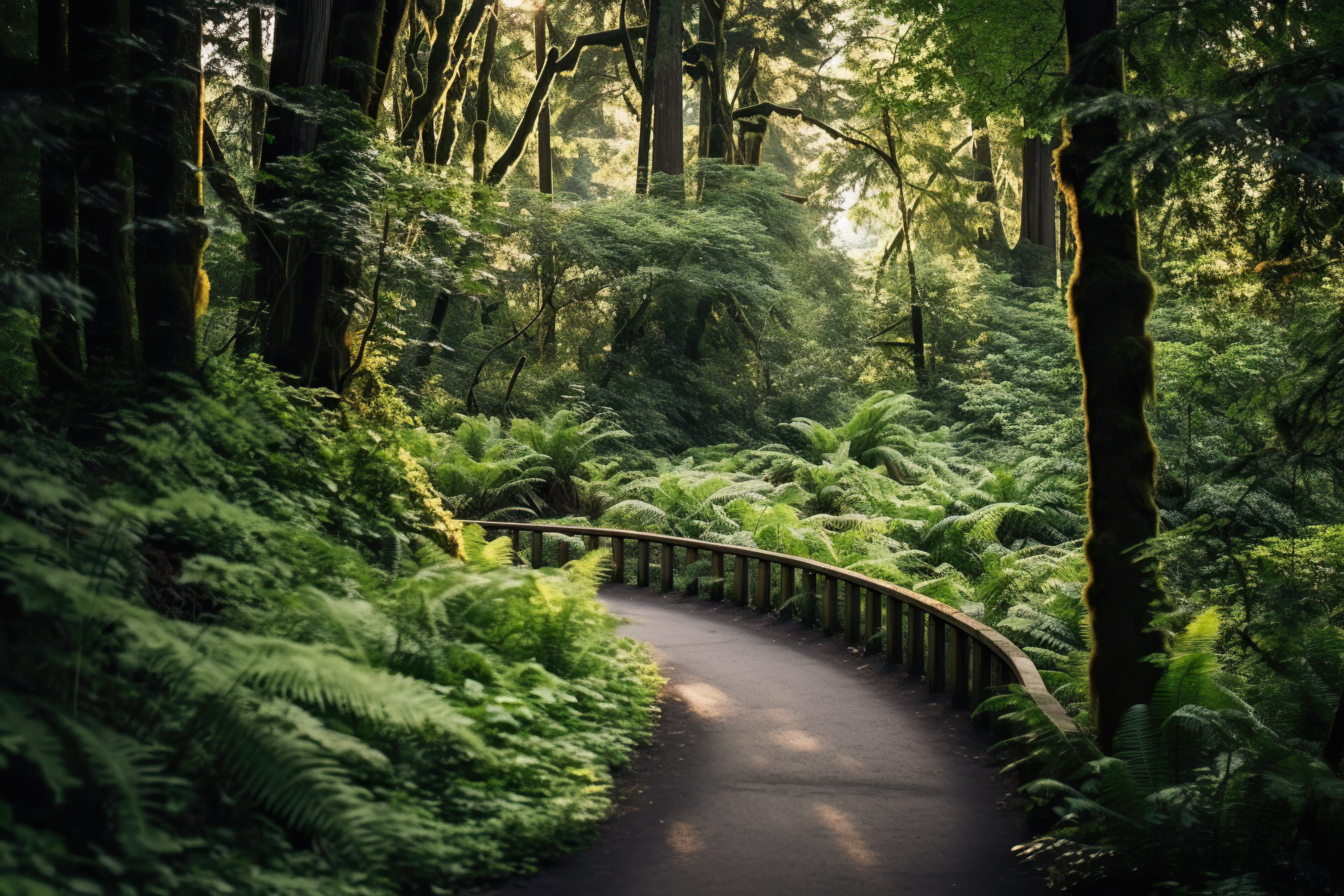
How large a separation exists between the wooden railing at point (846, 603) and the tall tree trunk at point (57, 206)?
3892 millimetres

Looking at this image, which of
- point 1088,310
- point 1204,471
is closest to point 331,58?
point 1088,310

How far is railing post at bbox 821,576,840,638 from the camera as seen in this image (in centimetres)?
998

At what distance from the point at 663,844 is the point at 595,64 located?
2751 centimetres

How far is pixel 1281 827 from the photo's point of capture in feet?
14.8

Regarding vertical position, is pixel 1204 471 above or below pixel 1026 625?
above

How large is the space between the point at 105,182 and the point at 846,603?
7.06 metres

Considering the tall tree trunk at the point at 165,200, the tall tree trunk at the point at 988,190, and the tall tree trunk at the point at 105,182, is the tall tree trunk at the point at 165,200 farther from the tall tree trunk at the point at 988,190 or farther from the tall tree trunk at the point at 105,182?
the tall tree trunk at the point at 988,190

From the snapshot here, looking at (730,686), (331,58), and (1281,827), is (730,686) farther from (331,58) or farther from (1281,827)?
(331,58)

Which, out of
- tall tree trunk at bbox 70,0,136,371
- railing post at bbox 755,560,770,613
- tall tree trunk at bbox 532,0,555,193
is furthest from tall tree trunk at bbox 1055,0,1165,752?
tall tree trunk at bbox 532,0,555,193

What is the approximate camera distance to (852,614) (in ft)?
31.1

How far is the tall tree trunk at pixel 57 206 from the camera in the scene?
6359 millimetres

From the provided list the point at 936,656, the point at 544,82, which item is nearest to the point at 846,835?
the point at 936,656

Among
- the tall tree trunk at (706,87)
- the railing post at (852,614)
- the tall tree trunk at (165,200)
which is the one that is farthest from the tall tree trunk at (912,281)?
the tall tree trunk at (165,200)

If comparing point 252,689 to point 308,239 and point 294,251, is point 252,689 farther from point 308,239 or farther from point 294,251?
point 294,251
